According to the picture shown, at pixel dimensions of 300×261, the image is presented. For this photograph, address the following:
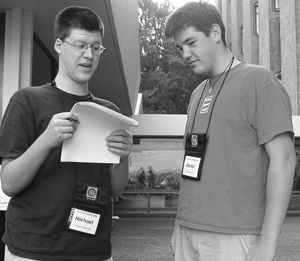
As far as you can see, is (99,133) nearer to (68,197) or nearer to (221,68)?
(68,197)

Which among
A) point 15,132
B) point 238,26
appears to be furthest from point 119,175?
point 238,26

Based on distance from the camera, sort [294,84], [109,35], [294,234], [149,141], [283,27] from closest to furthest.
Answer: [109,35] < [294,234] < [149,141] < [294,84] < [283,27]

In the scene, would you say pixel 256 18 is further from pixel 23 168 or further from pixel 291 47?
A: pixel 23 168

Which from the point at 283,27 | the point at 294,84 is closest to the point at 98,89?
the point at 294,84

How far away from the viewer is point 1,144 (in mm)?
1832

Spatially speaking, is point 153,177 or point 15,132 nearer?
point 15,132

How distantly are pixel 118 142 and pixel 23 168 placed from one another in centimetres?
39

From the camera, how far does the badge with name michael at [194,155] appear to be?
211 cm

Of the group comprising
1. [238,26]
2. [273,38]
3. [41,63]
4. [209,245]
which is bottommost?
[209,245]

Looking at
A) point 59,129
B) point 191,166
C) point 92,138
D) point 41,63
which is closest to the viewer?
point 59,129

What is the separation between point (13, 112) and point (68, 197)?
16.7 inches

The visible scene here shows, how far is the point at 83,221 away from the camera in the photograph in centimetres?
187

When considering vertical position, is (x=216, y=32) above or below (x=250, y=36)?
below

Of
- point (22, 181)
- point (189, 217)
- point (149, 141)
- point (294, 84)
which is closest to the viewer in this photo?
point (22, 181)
